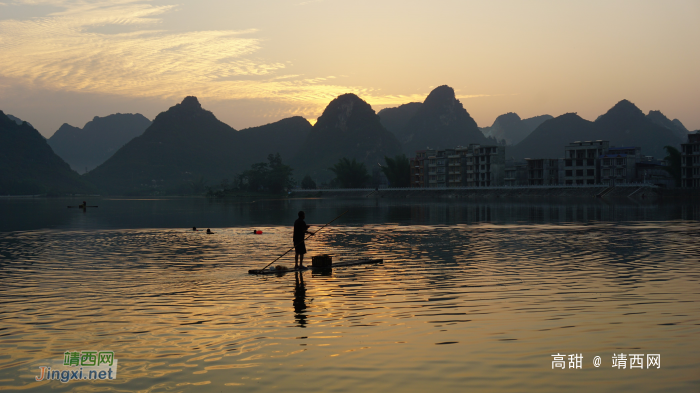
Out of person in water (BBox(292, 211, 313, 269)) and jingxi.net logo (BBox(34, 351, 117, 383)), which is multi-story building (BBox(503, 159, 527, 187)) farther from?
jingxi.net logo (BBox(34, 351, 117, 383))

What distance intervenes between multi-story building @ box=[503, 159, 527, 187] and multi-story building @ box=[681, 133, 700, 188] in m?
48.7

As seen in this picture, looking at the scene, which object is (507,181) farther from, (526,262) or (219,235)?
(526,262)

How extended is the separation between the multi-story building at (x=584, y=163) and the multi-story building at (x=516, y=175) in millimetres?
17878

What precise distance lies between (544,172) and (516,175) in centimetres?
Result: 1152

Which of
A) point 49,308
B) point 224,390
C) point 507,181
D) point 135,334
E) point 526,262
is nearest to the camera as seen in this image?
point 224,390

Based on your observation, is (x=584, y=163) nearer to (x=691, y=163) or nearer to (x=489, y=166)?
(x=691, y=163)

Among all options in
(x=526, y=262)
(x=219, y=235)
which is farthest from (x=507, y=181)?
(x=526, y=262)

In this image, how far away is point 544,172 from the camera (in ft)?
596

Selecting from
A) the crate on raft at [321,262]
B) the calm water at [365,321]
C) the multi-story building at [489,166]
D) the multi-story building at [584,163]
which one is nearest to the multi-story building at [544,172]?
the multi-story building at [584,163]

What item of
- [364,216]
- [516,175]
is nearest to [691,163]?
[516,175]

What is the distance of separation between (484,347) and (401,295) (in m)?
6.52

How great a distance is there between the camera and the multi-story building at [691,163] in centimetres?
14638

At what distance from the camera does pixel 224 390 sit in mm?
9977

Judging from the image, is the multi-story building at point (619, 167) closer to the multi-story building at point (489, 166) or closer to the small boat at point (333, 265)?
the multi-story building at point (489, 166)
